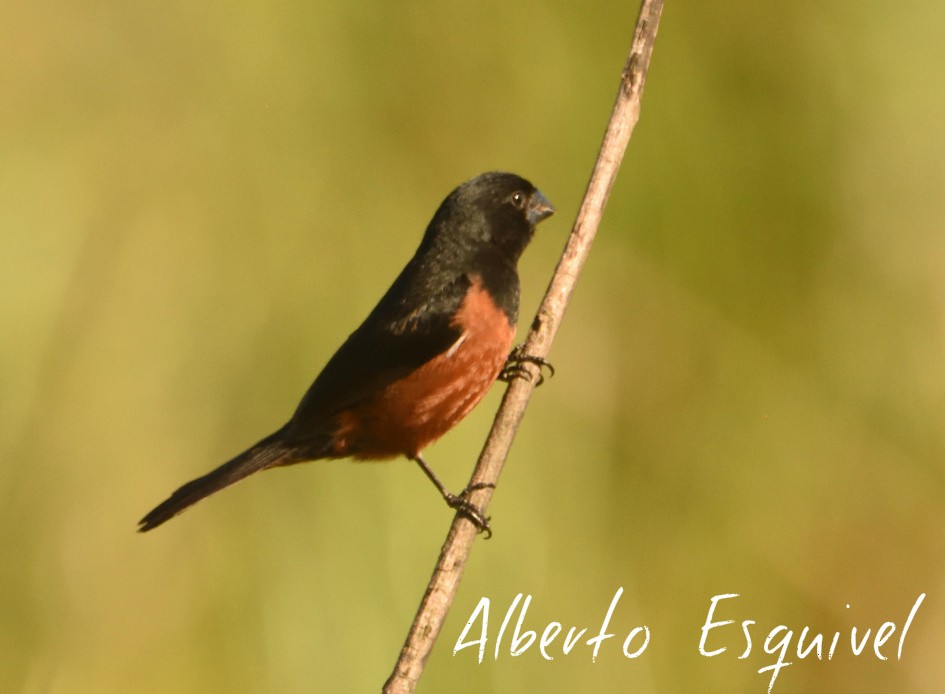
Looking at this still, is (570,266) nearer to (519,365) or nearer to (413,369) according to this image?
(519,365)

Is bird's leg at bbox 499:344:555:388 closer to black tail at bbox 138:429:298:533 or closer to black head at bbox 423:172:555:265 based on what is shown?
black head at bbox 423:172:555:265

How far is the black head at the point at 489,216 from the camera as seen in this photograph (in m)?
3.52

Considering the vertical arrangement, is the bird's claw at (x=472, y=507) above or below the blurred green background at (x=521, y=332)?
below

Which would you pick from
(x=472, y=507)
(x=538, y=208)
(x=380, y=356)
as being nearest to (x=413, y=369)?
(x=380, y=356)

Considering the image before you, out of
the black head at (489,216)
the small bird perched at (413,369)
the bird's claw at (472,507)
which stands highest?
the black head at (489,216)

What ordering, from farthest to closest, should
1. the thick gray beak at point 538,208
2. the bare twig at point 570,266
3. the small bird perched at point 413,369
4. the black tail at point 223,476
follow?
1. the thick gray beak at point 538,208
2. the small bird perched at point 413,369
3. the black tail at point 223,476
4. the bare twig at point 570,266

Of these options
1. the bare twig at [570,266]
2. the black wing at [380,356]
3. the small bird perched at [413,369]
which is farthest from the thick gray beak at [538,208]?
the bare twig at [570,266]

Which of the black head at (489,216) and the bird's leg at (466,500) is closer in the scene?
the bird's leg at (466,500)

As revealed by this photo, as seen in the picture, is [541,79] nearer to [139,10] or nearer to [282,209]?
[282,209]

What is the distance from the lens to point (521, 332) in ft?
12.3

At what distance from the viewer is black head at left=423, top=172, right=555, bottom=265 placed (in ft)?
11.5

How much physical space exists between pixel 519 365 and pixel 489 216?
0.67 meters

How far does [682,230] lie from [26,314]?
204cm

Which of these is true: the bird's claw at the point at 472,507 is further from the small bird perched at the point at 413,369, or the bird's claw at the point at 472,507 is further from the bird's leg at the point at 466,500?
the small bird perched at the point at 413,369
